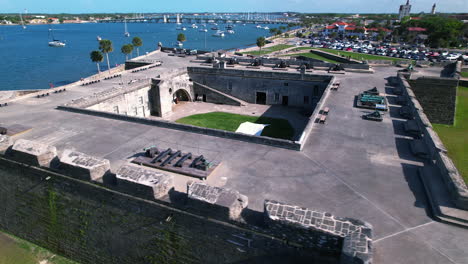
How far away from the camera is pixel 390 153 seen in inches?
767

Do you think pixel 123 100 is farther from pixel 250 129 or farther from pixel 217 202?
pixel 217 202

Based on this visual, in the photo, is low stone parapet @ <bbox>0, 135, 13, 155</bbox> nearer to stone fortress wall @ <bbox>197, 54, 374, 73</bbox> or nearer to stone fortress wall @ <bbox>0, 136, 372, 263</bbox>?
stone fortress wall @ <bbox>0, 136, 372, 263</bbox>

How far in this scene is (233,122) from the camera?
42094 mm

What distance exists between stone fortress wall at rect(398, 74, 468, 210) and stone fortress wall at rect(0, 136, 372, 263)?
614cm

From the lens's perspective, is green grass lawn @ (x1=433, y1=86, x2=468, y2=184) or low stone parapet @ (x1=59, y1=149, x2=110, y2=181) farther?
green grass lawn @ (x1=433, y1=86, x2=468, y2=184)

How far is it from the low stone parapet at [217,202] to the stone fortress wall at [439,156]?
32.9ft

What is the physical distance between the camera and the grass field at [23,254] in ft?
58.9

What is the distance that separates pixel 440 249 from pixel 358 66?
137 ft

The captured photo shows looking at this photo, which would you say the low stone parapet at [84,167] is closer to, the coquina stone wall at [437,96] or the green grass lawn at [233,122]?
the green grass lawn at [233,122]

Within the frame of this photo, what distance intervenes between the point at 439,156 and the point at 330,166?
20.2 ft

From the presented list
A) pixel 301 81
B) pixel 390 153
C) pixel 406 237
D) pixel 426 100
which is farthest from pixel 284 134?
pixel 406 237

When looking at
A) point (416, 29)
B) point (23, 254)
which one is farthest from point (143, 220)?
point (416, 29)

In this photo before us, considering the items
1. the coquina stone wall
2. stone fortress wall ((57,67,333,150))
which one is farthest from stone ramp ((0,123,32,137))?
the coquina stone wall

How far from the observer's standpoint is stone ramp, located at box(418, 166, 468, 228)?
12781mm
